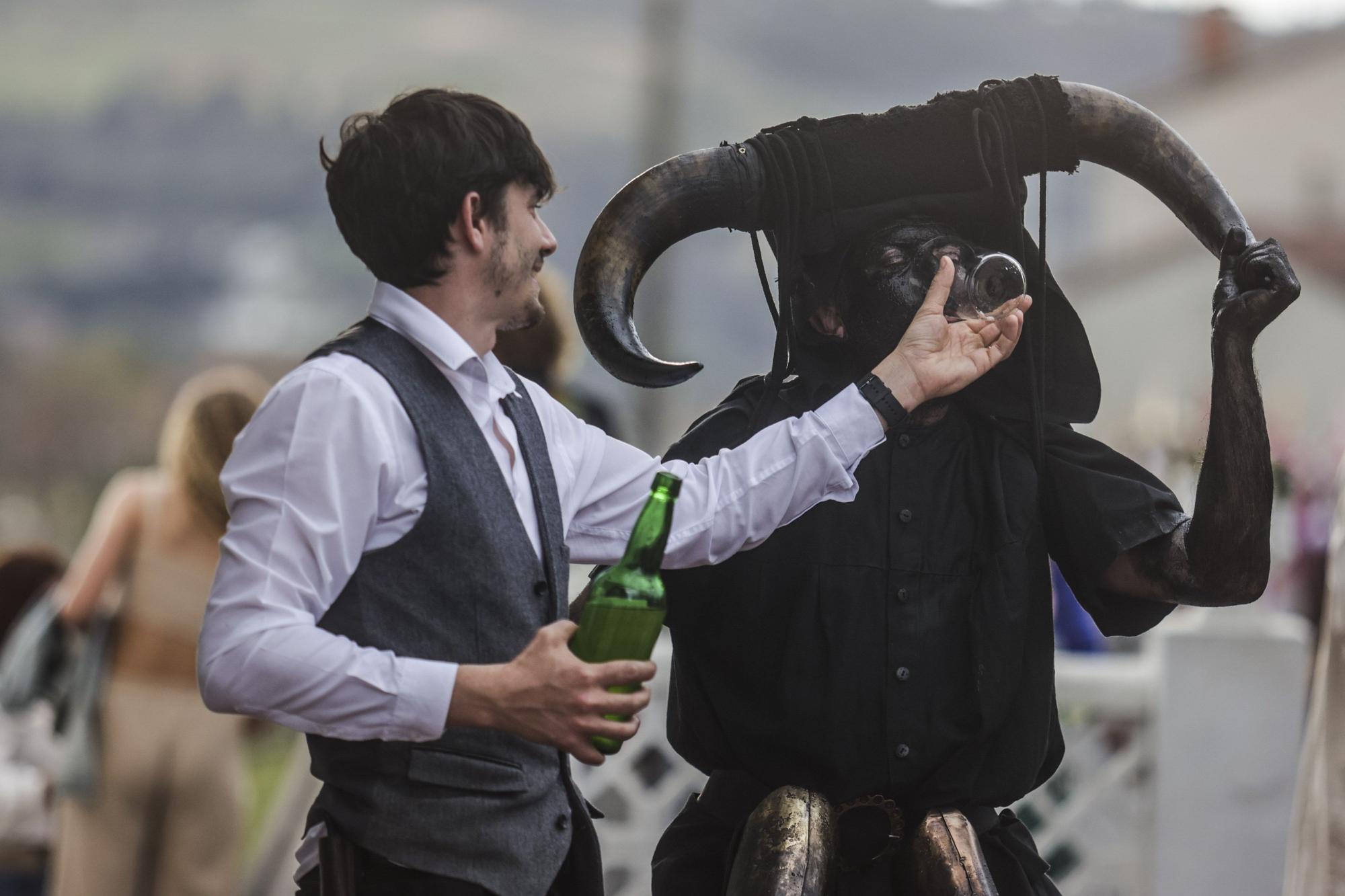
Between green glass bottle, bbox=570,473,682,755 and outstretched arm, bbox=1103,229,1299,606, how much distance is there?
774mm

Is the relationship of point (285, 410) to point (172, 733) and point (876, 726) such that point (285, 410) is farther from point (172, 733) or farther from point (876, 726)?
point (172, 733)

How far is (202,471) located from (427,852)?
2.80 metres

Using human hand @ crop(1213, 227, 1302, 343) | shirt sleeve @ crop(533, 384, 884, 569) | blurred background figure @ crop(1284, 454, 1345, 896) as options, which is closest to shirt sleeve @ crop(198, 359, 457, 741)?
shirt sleeve @ crop(533, 384, 884, 569)

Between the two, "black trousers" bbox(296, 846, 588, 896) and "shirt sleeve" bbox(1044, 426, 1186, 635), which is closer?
"black trousers" bbox(296, 846, 588, 896)

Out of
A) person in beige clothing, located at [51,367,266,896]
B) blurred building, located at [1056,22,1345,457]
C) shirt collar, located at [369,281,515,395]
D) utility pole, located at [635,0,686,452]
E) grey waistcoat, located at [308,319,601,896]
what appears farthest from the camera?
blurred building, located at [1056,22,1345,457]

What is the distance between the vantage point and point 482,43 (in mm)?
68750

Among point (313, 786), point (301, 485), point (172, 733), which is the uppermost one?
point (301, 485)

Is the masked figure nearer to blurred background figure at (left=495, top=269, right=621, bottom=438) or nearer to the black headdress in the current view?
the black headdress

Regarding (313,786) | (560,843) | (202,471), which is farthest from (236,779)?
(560,843)

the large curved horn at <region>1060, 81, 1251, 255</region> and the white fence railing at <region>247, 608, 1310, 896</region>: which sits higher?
the large curved horn at <region>1060, 81, 1251, 255</region>

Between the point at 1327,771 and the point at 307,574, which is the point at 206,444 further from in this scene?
the point at 1327,771

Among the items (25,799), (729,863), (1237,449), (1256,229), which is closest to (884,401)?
(1237,449)

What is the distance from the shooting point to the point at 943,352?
217 cm

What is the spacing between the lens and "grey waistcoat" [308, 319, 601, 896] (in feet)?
6.36
